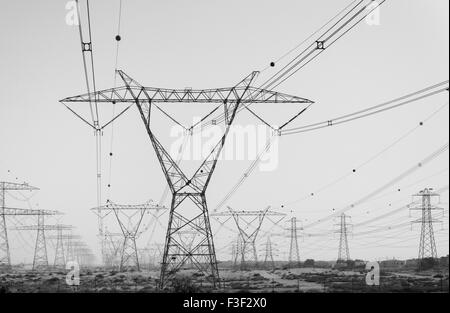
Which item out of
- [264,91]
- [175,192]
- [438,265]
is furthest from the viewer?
[438,265]

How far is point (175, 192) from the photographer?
3447 centimetres

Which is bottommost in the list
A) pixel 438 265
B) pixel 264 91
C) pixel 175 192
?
pixel 438 265
